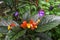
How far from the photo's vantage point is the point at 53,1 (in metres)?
2.28

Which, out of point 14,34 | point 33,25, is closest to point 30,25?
point 33,25

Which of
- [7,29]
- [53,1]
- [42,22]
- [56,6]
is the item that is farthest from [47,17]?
[53,1]

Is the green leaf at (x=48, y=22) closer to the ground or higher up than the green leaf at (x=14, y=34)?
higher up

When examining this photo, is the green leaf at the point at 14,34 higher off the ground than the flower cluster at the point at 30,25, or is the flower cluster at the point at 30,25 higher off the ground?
the flower cluster at the point at 30,25

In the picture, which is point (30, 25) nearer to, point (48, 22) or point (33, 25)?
point (33, 25)

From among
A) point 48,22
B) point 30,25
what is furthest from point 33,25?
point 48,22

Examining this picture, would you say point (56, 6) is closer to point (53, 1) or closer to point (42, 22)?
point (53, 1)

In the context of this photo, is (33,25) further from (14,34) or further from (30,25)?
(14,34)

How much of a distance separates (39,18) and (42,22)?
0.05m

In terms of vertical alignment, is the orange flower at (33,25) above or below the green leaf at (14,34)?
above

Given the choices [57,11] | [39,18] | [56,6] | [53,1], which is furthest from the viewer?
[53,1]

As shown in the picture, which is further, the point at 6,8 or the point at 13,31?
the point at 6,8

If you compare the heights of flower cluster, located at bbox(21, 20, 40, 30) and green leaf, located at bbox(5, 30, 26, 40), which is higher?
flower cluster, located at bbox(21, 20, 40, 30)

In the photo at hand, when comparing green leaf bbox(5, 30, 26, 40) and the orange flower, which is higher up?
the orange flower
